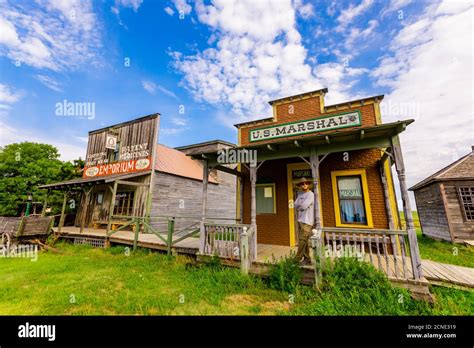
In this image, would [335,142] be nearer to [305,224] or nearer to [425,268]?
[305,224]

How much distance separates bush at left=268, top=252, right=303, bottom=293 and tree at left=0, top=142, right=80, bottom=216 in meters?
17.7

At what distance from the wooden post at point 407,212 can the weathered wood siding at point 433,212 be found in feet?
34.5

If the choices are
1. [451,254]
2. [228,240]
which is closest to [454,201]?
[451,254]

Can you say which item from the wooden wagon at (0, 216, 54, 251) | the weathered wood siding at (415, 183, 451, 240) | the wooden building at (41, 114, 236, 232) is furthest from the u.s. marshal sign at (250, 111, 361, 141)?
the wooden wagon at (0, 216, 54, 251)

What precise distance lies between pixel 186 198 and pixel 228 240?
8.87m

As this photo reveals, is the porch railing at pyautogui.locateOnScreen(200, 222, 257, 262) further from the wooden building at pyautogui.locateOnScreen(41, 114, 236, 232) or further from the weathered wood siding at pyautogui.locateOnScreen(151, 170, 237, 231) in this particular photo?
the wooden building at pyautogui.locateOnScreen(41, 114, 236, 232)

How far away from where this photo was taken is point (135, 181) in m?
12.6

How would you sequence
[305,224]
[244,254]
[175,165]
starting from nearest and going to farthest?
[305,224]
[244,254]
[175,165]

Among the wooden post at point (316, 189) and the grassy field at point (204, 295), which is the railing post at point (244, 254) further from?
the wooden post at point (316, 189)

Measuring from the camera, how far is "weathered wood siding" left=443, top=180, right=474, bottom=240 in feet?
34.5

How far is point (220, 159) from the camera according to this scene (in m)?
6.42
